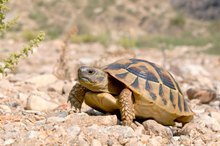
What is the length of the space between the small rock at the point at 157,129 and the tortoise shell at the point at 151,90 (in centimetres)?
15

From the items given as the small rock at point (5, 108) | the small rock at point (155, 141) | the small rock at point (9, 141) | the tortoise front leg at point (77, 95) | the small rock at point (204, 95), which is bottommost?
the small rock at point (204, 95)

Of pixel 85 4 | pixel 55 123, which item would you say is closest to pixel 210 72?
pixel 55 123

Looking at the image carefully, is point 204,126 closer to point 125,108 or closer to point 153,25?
point 125,108

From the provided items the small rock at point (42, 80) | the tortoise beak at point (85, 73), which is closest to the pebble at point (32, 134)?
the tortoise beak at point (85, 73)

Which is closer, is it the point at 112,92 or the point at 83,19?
the point at 112,92

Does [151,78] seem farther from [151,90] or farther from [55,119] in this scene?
[55,119]

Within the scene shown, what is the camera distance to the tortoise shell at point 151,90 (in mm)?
3766

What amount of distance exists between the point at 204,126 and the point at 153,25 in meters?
28.1

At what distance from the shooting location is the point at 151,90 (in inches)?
150

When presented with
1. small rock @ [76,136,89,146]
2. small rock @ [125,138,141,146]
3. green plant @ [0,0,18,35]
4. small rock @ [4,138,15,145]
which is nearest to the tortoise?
small rock @ [125,138,141,146]

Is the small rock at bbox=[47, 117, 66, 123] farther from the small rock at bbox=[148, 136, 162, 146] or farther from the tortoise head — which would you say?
the small rock at bbox=[148, 136, 162, 146]

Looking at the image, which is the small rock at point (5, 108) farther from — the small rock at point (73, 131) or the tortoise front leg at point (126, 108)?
the tortoise front leg at point (126, 108)

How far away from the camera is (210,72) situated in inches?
413

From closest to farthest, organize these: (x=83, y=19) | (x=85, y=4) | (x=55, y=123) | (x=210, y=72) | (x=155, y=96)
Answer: (x=55, y=123) < (x=155, y=96) < (x=210, y=72) < (x=83, y=19) < (x=85, y=4)
